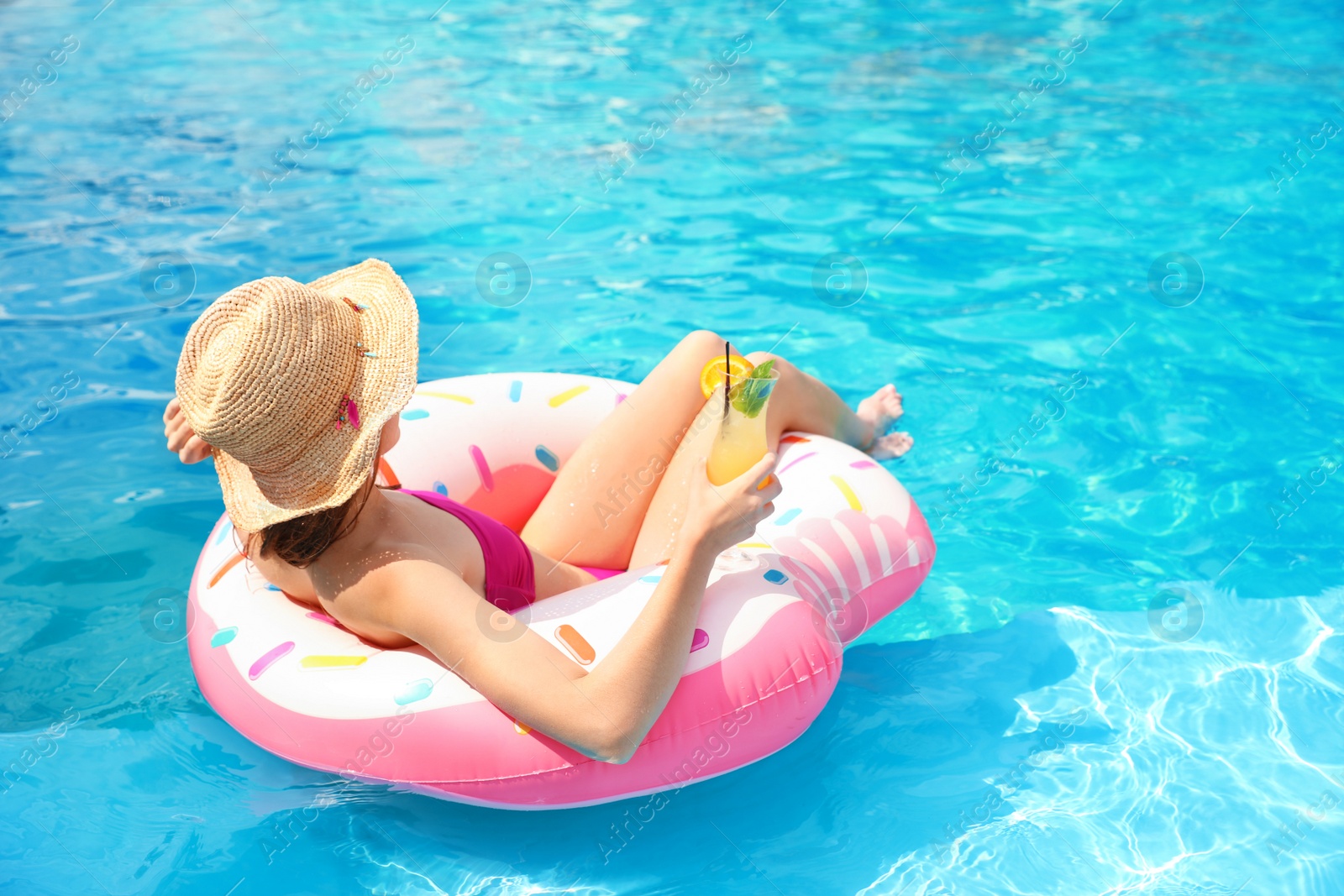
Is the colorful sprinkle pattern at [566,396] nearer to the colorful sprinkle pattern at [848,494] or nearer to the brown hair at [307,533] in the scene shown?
the colorful sprinkle pattern at [848,494]

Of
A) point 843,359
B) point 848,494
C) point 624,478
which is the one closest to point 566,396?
point 624,478

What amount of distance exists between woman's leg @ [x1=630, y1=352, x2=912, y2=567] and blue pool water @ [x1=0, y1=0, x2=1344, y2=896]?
1.22 feet

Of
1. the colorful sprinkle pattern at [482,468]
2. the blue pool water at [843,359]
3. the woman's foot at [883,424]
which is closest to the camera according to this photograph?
the blue pool water at [843,359]

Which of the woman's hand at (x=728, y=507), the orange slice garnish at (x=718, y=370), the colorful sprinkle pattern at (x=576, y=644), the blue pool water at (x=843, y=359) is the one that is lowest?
the blue pool water at (x=843, y=359)

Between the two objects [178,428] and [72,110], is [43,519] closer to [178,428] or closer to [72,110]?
[178,428]

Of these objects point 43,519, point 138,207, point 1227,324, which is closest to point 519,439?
point 43,519

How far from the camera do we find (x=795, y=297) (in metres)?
5.50

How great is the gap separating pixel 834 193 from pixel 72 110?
6.29m

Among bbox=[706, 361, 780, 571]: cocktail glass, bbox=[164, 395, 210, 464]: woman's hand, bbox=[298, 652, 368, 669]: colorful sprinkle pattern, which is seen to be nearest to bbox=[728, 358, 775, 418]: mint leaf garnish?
bbox=[706, 361, 780, 571]: cocktail glass

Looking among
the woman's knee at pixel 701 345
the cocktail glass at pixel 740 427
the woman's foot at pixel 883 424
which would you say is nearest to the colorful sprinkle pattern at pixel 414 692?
the cocktail glass at pixel 740 427

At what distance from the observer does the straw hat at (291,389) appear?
1974 mm

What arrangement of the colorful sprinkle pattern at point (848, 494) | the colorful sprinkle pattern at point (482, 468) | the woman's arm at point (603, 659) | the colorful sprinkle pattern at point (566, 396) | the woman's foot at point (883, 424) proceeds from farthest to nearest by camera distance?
1. the woman's foot at point (883, 424)
2. the colorful sprinkle pattern at point (566, 396)
3. the colorful sprinkle pattern at point (482, 468)
4. the colorful sprinkle pattern at point (848, 494)
5. the woman's arm at point (603, 659)

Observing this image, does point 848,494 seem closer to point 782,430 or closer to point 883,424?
point 782,430

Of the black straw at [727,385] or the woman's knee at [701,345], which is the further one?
the woman's knee at [701,345]
